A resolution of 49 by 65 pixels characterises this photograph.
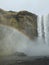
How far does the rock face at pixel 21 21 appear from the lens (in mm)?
6418

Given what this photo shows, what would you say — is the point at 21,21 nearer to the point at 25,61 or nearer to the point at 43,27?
the point at 43,27

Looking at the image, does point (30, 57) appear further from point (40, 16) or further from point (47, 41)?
point (40, 16)

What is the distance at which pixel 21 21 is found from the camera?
6504 mm

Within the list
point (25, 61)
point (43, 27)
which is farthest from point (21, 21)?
point (25, 61)

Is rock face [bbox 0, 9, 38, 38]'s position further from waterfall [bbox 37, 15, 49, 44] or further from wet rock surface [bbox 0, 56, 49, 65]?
A: wet rock surface [bbox 0, 56, 49, 65]

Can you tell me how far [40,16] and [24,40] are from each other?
0.79m

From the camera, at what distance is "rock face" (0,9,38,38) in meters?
6.42

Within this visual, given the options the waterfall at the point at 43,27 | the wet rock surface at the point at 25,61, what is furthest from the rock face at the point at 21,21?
the wet rock surface at the point at 25,61

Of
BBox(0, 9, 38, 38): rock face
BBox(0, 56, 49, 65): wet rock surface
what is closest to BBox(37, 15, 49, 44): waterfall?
BBox(0, 9, 38, 38): rock face

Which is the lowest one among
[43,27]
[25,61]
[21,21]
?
[25,61]

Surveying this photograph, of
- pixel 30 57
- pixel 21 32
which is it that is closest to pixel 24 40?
pixel 21 32

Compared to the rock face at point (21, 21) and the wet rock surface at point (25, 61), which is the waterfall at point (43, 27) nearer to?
→ the rock face at point (21, 21)

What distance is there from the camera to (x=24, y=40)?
257 inches

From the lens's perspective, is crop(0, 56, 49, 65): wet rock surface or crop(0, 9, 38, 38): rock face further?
crop(0, 9, 38, 38): rock face
